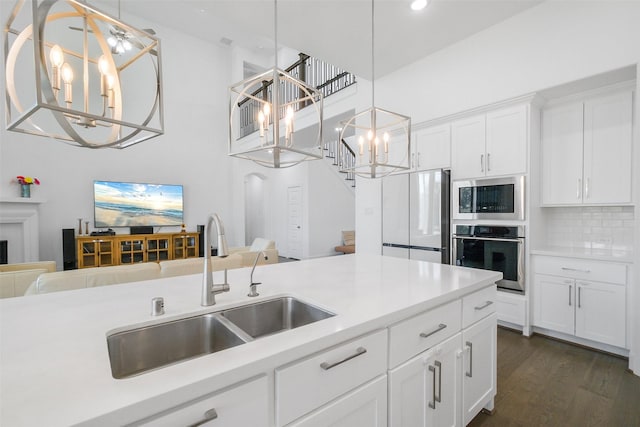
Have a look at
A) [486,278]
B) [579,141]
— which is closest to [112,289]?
[486,278]

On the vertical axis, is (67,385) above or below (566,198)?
below

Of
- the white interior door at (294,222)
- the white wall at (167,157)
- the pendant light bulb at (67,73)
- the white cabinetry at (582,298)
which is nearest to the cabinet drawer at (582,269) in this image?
the white cabinetry at (582,298)

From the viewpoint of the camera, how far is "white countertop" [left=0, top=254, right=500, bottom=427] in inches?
25.7

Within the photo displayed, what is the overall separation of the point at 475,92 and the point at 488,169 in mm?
937

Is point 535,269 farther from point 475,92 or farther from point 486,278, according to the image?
point 475,92

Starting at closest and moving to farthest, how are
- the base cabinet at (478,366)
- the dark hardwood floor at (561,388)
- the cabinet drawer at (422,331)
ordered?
the cabinet drawer at (422,331) → the base cabinet at (478,366) → the dark hardwood floor at (561,388)

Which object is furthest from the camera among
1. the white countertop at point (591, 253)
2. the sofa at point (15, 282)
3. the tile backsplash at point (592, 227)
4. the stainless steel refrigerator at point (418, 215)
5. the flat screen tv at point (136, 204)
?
the flat screen tv at point (136, 204)

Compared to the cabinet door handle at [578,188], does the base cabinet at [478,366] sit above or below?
→ below

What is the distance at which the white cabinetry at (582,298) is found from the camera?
101 inches

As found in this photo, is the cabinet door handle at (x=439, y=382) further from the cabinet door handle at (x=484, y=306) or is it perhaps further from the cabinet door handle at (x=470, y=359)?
the cabinet door handle at (x=484, y=306)

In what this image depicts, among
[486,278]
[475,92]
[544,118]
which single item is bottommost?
[486,278]

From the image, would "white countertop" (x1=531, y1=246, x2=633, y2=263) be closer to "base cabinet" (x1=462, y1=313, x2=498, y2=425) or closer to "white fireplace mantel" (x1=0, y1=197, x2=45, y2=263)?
"base cabinet" (x1=462, y1=313, x2=498, y2=425)

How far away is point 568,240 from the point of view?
10.7 ft

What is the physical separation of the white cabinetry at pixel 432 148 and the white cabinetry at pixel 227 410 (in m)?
3.48
